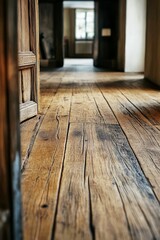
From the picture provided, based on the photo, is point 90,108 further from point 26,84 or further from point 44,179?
point 44,179

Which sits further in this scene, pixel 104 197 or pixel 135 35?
pixel 135 35

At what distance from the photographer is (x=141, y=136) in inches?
88.6

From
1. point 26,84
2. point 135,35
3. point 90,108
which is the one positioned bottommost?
point 90,108

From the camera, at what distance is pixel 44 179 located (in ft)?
4.83

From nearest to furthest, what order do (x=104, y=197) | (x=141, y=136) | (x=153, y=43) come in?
(x=104, y=197) → (x=141, y=136) → (x=153, y=43)

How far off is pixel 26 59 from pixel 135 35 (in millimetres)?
6244

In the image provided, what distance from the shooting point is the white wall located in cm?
825

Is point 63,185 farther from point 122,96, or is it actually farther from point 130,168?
point 122,96

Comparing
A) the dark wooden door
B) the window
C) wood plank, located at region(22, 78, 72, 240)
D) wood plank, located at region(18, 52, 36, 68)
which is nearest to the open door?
wood plank, located at region(18, 52, 36, 68)

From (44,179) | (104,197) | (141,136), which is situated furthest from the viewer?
(141,136)

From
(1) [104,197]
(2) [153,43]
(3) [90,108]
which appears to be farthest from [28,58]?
(2) [153,43]

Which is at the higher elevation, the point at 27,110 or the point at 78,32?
the point at 78,32

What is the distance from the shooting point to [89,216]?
3.74ft

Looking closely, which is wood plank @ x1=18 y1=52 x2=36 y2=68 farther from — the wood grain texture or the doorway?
the doorway
